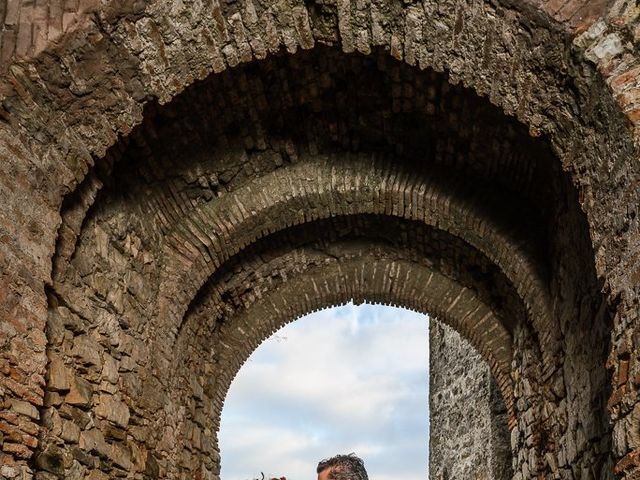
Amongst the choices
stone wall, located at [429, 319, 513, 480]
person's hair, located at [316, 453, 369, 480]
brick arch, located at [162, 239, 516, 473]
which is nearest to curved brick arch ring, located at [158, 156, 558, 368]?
brick arch, located at [162, 239, 516, 473]

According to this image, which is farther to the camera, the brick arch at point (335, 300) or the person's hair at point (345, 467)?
the brick arch at point (335, 300)

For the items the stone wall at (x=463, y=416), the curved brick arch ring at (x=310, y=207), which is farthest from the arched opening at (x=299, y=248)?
the stone wall at (x=463, y=416)

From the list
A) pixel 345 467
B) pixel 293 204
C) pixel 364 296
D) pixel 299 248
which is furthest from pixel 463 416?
pixel 345 467

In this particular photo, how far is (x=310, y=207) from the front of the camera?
5918 millimetres

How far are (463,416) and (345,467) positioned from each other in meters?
6.93

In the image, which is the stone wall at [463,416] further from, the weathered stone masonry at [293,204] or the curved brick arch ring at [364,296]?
the weathered stone masonry at [293,204]

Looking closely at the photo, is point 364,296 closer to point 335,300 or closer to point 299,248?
point 335,300

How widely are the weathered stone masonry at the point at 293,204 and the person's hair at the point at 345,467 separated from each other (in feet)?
3.74

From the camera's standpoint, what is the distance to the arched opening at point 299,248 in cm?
466

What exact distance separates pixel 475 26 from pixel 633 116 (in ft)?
3.40

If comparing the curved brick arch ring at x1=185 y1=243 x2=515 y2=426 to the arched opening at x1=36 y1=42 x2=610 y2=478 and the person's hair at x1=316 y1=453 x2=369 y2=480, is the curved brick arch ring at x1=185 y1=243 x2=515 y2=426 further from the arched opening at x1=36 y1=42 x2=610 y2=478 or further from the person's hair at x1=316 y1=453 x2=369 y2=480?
the person's hair at x1=316 y1=453 x2=369 y2=480

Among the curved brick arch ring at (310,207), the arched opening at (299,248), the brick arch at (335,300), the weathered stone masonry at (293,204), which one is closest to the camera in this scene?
the weathered stone masonry at (293,204)

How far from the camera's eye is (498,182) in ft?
17.9

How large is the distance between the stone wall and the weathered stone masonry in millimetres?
2371
